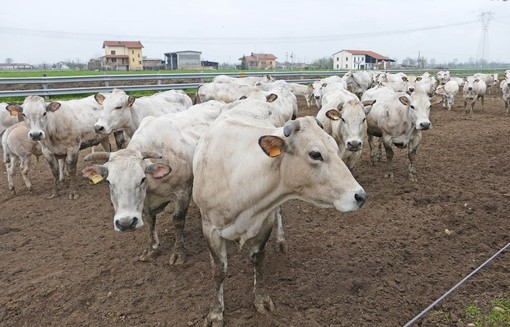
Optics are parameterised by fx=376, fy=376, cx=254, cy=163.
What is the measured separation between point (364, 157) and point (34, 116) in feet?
24.2

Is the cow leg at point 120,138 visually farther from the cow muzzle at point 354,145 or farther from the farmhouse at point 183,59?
the farmhouse at point 183,59

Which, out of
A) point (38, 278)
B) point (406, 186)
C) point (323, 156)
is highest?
point (323, 156)

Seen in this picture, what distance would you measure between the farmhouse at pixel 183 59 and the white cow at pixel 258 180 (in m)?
67.9

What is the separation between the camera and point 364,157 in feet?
31.4

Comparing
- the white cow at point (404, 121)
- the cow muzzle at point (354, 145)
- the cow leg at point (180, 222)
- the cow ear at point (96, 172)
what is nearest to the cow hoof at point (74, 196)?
the cow leg at point (180, 222)

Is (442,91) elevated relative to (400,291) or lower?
elevated

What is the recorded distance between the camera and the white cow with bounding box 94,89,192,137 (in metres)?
6.91

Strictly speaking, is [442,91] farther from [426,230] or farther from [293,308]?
[293,308]

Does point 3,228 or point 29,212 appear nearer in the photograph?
point 3,228

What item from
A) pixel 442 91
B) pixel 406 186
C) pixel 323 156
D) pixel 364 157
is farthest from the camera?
pixel 442 91

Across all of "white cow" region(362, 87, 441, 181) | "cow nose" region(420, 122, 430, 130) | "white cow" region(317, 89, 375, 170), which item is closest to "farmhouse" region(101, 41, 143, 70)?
"white cow" region(362, 87, 441, 181)

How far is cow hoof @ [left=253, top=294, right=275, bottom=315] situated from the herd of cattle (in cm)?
1

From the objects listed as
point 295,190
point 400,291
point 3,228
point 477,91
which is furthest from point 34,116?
point 477,91

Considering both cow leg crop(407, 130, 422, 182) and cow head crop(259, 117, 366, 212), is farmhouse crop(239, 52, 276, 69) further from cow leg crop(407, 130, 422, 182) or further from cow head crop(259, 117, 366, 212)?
cow head crop(259, 117, 366, 212)
